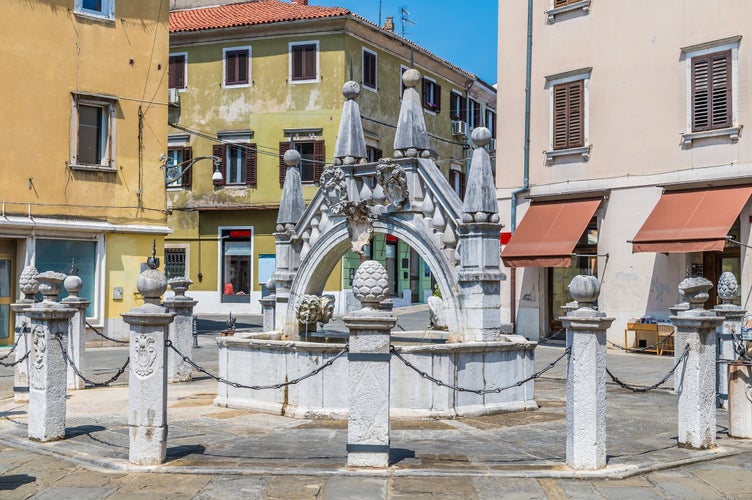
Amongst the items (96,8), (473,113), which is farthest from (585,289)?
(473,113)

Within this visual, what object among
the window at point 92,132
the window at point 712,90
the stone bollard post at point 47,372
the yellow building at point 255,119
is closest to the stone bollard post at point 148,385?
the stone bollard post at point 47,372

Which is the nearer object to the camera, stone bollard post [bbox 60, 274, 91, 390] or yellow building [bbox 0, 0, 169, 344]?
stone bollard post [bbox 60, 274, 91, 390]

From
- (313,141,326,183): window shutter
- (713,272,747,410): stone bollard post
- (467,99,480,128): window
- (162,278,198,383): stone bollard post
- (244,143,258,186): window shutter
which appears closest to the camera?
(713,272,747,410): stone bollard post

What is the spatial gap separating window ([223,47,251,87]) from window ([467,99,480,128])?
40.3 ft

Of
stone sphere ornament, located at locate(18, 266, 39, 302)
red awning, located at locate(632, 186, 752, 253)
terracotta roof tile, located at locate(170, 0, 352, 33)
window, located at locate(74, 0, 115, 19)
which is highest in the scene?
terracotta roof tile, located at locate(170, 0, 352, 33)

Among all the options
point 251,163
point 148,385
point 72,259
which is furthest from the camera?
point 251,163

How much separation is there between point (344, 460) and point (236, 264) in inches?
1049

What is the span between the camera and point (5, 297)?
20797 millimetres

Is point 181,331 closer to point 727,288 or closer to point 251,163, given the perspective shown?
point 727,288

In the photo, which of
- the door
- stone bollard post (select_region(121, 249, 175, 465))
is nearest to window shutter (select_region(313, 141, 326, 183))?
the door

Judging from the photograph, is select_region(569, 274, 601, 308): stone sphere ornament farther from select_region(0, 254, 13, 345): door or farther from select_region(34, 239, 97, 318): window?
select_region(0, 254, 13, 345): door

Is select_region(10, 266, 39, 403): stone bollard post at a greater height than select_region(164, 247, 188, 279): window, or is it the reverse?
select_region(164, 247, 188, 279): window

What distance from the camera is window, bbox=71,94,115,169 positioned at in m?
21.5

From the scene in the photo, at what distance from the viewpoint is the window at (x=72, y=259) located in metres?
21.2
